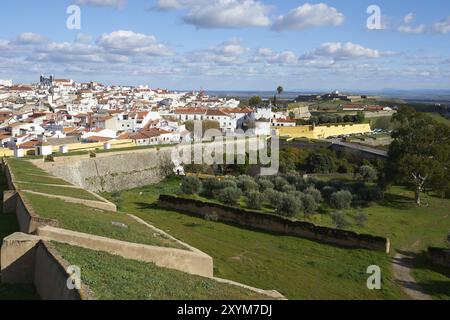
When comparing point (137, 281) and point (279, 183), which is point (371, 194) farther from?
point (137, 281)

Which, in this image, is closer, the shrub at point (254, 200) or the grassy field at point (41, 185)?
the grassy field at point (41, 185)

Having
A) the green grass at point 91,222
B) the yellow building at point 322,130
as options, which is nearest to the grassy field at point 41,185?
the green grass at point 91,222

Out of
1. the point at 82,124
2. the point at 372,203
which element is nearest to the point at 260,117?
the point at 82,124

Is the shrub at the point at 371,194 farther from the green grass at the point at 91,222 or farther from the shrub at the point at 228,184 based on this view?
the green grass at the point at 91,222

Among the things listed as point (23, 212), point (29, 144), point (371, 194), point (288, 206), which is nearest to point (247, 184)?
point (288, 206)

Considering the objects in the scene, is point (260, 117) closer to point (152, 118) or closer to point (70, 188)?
point (152, 118)
